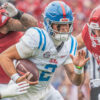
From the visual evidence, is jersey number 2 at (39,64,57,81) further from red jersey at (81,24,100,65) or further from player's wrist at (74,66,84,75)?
red jersey at (81,24,100,65)

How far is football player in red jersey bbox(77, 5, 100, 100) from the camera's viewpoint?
4164 mm

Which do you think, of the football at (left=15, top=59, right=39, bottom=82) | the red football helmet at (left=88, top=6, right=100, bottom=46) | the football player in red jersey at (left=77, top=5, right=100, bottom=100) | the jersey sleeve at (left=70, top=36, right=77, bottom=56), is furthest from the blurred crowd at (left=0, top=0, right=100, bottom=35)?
the football at (left=15, top=59, right=39, bottom=82)

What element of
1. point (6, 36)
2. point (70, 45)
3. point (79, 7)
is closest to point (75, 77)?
point (70, 45)

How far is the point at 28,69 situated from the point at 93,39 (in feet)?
2.58

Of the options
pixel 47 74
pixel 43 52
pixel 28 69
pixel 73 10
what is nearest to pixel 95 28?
pixel 43 52

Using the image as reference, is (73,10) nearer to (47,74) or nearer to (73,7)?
(73,7)

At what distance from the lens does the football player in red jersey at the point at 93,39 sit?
164 inches

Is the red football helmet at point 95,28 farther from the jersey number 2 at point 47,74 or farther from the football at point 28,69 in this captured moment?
the football at point 28,69

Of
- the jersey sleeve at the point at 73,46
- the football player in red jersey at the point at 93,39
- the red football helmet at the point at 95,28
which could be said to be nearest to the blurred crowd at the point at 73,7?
the football player in red jersey at the point at 93,39

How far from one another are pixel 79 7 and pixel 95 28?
692 centimetres

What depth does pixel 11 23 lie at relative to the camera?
4723 millimetres

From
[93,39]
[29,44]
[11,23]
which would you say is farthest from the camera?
[11,23]

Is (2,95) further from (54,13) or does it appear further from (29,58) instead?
(54,13)

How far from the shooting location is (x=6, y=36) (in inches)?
192
